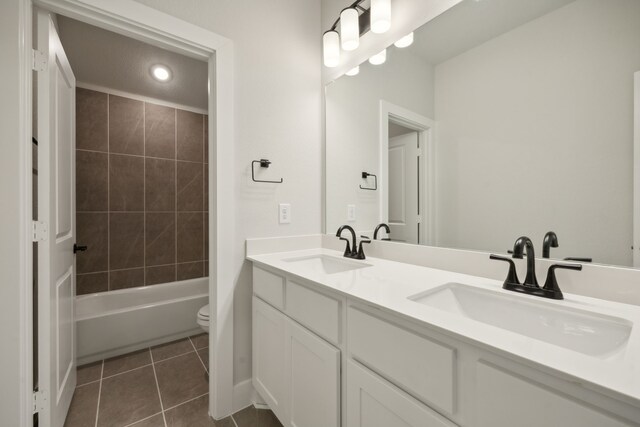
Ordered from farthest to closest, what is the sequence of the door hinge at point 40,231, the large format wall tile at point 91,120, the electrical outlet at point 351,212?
the large format wall tile at point 91,120
the electrical outlet at point 351,212
the door hinge at point 40,231

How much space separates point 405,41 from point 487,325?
1.38 meters

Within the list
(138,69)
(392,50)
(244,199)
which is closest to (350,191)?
(244,199)

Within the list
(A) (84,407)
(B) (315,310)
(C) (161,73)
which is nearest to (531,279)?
(B) (315,310)

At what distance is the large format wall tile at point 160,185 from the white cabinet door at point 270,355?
75.6 inches

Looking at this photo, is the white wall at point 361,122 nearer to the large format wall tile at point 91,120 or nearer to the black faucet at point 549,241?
Result: the black faucet at point 549,241

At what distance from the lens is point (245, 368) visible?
152 centimetres

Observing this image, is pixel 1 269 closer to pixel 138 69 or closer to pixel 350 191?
pixel 350 191

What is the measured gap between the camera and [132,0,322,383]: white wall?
150 cm

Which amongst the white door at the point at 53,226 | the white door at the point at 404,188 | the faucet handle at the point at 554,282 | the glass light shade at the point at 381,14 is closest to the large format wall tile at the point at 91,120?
the white door at the point at 53,226

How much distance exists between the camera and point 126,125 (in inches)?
100

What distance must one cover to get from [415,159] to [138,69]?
93.4 inches

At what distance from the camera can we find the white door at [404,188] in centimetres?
137

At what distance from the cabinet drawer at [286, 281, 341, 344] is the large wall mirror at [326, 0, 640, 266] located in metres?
0.63

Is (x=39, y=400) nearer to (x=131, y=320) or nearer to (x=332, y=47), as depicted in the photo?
(x=131, y=320)
